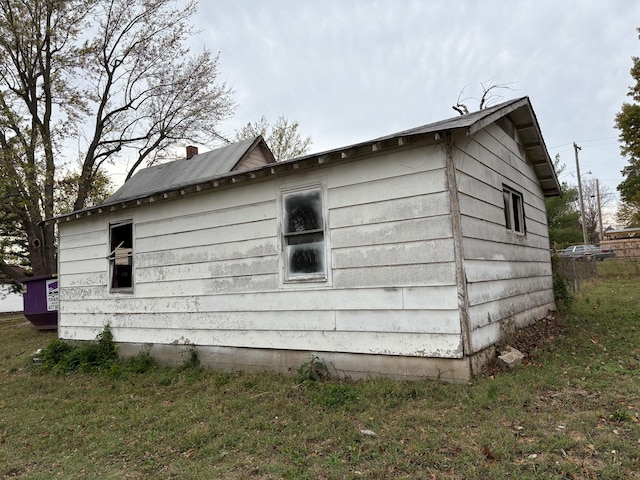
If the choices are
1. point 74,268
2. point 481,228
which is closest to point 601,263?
point 481,228

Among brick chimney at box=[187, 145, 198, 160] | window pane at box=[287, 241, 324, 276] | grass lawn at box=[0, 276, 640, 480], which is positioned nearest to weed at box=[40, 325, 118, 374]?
grass lawn at box=[0, 276, 640, 480]

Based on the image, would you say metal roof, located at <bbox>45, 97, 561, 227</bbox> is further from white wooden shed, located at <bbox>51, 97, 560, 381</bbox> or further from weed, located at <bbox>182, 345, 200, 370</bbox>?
weed, located at <bbox>182, 345, 200, 370</bbox>

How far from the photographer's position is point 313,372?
5469 mm

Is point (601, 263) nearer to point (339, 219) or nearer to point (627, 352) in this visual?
point (627, 352)

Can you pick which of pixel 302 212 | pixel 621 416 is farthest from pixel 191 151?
pixel 621 416

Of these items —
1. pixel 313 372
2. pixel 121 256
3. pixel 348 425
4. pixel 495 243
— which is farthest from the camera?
pixel 121 256

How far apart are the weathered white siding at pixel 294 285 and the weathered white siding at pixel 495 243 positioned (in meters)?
0.45

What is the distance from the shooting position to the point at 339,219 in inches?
221

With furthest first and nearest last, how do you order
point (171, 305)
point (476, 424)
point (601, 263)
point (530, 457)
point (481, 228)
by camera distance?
point (601, 263) < point (171, 305) < point (481, 228) < point (476, 424) < point (530, 457)

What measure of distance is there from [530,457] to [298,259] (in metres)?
3.72

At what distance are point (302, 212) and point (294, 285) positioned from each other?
1057 mm

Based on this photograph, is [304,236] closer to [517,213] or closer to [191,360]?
[191,360]

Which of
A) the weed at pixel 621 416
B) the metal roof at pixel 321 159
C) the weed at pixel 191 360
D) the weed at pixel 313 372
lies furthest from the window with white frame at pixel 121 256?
the weed at pixel 621 416

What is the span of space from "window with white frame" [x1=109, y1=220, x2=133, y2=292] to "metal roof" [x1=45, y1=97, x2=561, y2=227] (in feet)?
1.66
